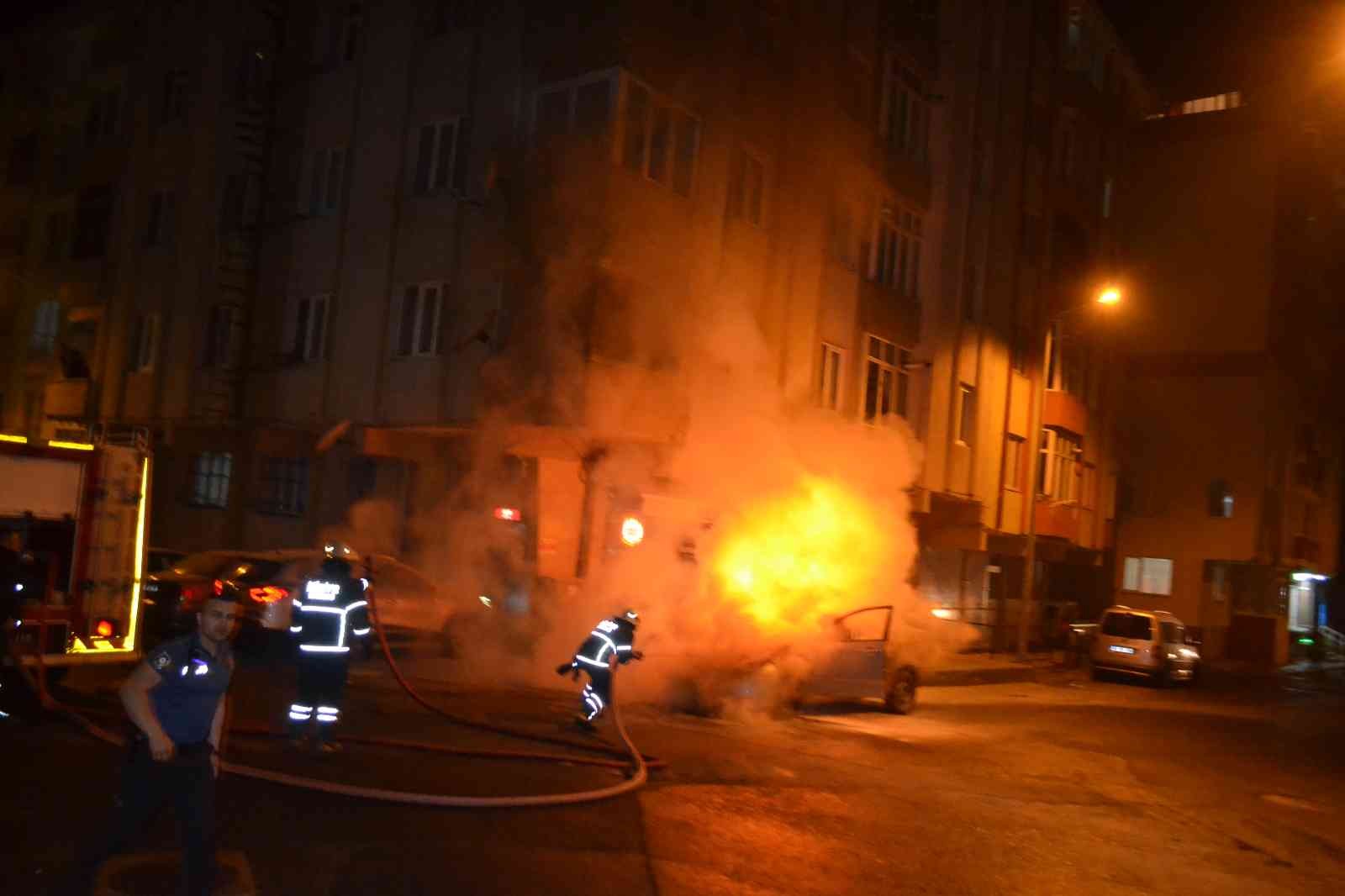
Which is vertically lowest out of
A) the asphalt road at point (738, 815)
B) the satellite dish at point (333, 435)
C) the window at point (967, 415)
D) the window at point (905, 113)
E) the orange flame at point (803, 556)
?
the asphalt road at point (738, 815)

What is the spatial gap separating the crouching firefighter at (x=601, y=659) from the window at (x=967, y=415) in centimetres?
1684

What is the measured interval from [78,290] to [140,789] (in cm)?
2543

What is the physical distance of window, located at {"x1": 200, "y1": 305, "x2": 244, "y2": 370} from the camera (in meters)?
22.4

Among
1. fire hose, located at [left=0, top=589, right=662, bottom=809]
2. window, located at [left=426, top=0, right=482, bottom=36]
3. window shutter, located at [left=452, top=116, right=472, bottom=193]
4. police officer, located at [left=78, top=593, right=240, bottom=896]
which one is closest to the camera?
police officer, located at [left=78, top=593, right=240, bottom=896]

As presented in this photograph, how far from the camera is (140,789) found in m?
4.90

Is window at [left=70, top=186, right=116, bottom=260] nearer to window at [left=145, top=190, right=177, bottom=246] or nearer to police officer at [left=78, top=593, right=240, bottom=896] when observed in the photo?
window at [left=145, top=190, right=177, bottom=246]

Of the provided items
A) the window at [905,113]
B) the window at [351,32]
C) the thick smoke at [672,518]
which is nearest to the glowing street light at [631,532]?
the thick smoke at [672,518]

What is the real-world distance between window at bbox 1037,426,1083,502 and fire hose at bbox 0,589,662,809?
2204 cm

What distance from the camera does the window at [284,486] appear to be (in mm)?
21625

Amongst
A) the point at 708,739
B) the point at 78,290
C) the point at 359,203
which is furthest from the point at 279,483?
the point at 708,739

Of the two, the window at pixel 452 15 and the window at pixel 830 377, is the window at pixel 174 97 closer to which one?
A: the window at pixel 452 15

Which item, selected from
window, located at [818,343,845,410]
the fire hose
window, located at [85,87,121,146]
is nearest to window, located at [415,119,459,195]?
window, located at [818,343,845,410]

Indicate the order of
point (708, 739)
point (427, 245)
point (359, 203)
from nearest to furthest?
point (708, 739) → point (427, 245) → point (359, 203)

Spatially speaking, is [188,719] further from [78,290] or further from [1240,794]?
[78,290]
